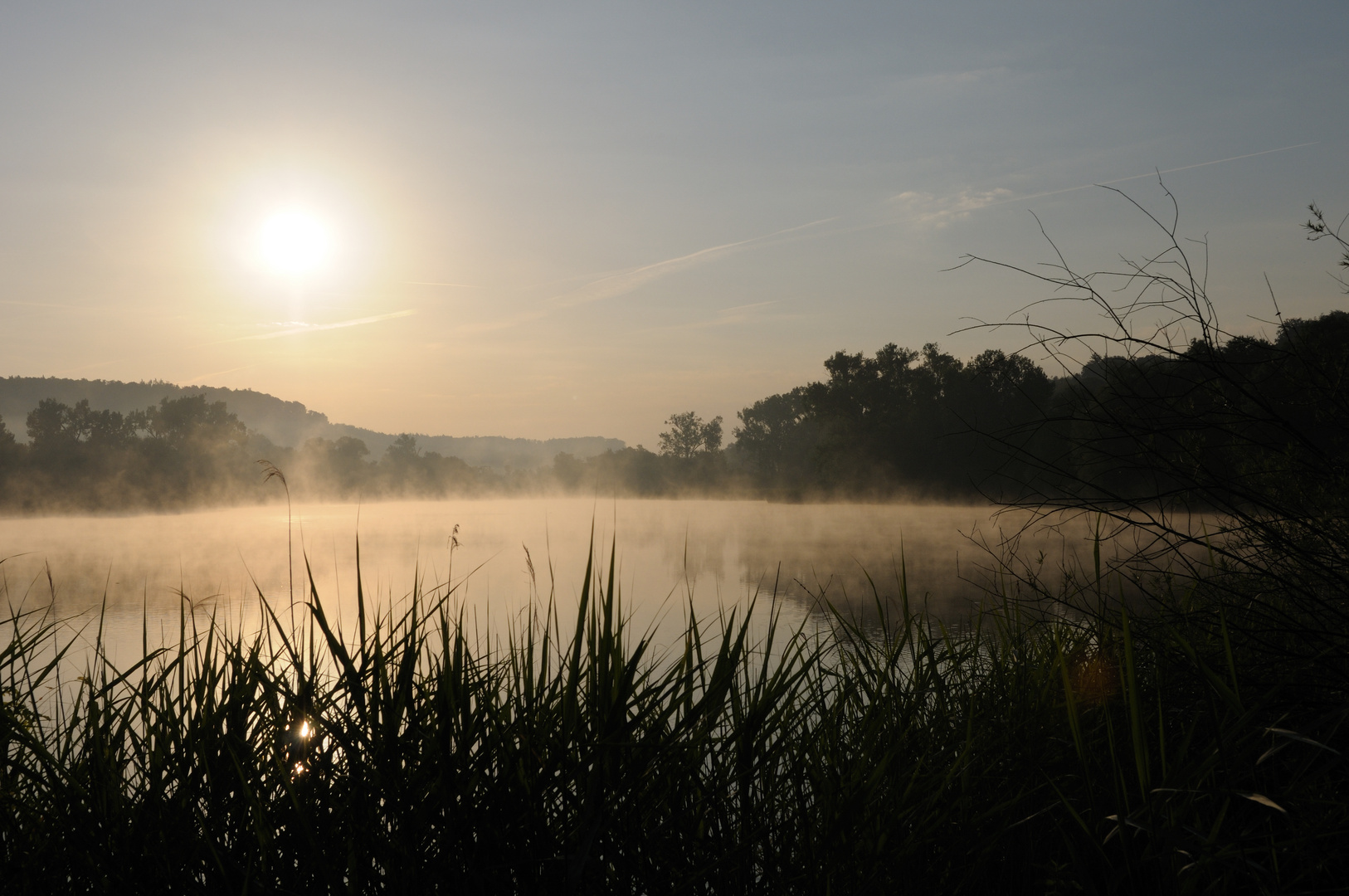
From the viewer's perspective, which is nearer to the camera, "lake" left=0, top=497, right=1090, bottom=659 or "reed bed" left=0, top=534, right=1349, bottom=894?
"reed bed" left=0, top=534, right=1349, bottom=894

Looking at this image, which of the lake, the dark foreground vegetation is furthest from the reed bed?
the lake

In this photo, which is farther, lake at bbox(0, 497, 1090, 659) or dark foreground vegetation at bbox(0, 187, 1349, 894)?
lake at bbox(0, 497, 1090, 659)

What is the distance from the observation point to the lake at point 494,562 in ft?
26.5

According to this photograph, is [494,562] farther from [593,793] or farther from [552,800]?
[593,793]

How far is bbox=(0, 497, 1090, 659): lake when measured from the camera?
8.07m

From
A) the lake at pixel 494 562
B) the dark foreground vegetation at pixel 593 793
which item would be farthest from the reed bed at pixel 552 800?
the lake at pixel 494 562

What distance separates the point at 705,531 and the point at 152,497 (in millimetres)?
33410

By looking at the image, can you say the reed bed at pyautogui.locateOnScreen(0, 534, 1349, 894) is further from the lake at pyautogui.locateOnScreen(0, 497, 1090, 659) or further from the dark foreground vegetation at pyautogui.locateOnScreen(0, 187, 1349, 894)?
the lake at pyautogui.locateOnScreen(0, 497, 1090, 659)

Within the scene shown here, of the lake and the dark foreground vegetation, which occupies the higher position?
the dark foreground vegetation

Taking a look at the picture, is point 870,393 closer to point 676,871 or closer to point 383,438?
point 676,871

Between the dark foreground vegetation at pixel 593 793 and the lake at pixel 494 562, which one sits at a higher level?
the dark foreground vegetation at pixel 593 793

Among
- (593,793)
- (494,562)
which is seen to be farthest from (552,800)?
(494,562)

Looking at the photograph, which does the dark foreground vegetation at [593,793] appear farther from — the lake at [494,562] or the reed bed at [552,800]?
the lake at [494,562]

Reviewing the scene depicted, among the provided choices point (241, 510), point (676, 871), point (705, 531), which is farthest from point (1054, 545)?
point (241, 510)
